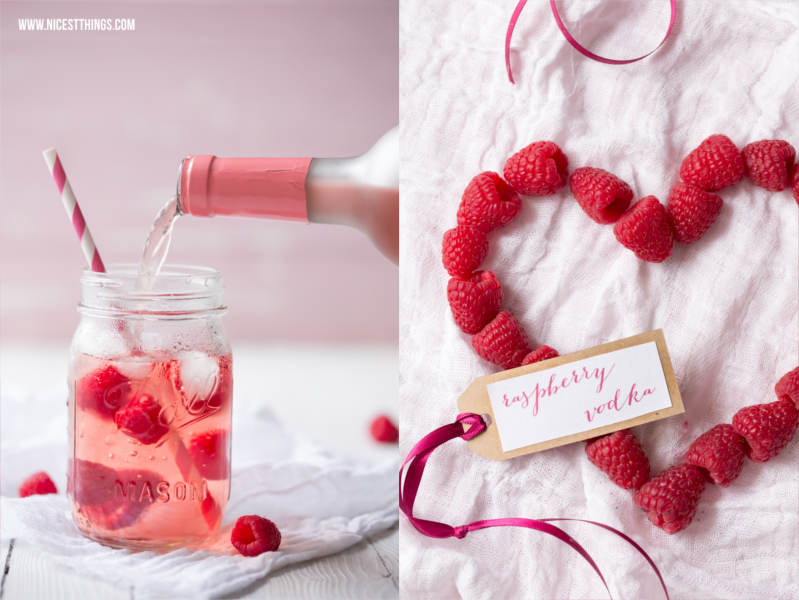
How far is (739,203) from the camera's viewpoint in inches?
27.3

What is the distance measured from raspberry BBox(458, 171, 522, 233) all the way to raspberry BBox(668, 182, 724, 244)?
0.51 ft

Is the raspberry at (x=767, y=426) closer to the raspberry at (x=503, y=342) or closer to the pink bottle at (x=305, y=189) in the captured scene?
the raspberry at (x=503, y=342)

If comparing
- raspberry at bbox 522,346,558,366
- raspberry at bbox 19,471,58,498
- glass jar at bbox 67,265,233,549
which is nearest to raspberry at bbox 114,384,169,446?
glass jar at bbox 67,265,233,549

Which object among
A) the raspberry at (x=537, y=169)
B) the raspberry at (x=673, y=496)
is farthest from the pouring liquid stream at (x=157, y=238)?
the raspberry at (x=673, y=496)

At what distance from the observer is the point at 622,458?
674 mm

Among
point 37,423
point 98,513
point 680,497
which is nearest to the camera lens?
point 680,497

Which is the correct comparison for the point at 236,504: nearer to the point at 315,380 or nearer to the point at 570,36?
the point at 315,380

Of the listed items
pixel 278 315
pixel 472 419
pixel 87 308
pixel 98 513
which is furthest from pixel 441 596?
pixel 278 315

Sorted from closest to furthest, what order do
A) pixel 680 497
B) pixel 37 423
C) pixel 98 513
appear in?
pixel 680 497 → pixel 98 513 → pixel 37 423

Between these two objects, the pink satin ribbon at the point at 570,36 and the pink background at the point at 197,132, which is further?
the pink background at the point at 197,132

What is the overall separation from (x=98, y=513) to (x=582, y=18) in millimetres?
837

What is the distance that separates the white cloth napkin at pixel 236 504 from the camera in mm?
812

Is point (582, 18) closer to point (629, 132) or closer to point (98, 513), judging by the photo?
point (629, 132)

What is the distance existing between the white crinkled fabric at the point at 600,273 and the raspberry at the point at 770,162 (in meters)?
0.02
